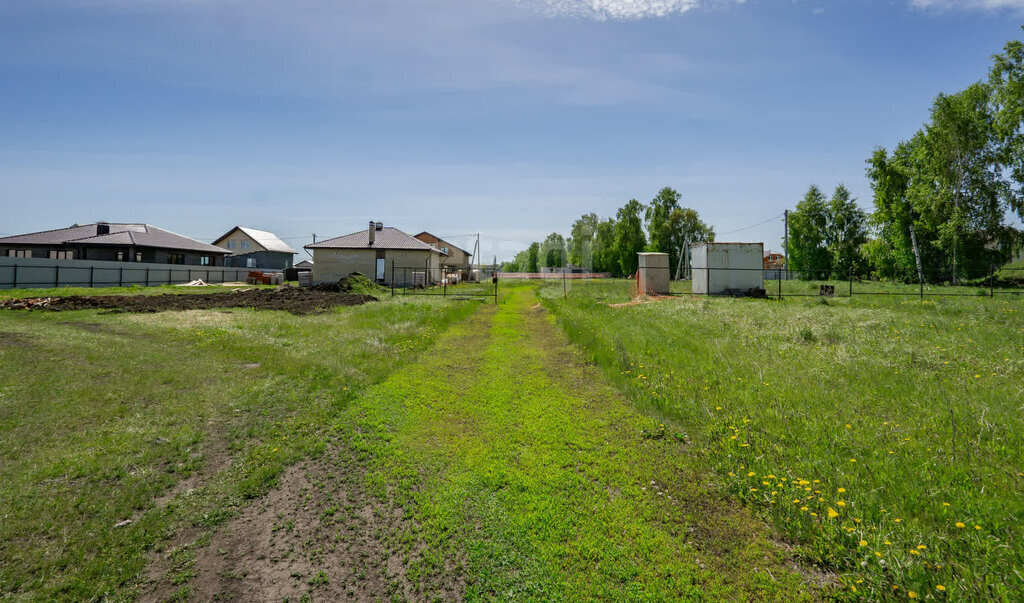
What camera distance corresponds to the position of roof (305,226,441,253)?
124 ft

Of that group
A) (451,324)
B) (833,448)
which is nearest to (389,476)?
(833,448)

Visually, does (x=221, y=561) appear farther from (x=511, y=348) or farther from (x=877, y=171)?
(x=877, y=171)

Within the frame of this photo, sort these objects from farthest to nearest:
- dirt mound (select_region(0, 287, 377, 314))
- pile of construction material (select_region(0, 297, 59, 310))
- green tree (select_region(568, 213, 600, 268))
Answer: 1. green tree (select_region(568, 213, 600, 268))
2. dirt mound (select_region(0, 287, 377, 314))
3. pile of construction material (select_region(0, 297, 59, 310))

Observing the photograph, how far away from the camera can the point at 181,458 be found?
4.65 m

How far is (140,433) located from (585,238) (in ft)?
305

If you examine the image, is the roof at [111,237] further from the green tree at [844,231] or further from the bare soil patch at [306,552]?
the green tree at [844,231]

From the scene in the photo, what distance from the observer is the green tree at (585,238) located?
90500mm

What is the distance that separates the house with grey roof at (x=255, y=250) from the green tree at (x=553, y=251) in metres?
69.0

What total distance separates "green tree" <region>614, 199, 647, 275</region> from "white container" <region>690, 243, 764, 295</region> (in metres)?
41.7

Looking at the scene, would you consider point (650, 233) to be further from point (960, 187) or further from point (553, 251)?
point (553, 251)

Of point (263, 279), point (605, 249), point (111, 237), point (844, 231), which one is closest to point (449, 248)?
point (605, 249)

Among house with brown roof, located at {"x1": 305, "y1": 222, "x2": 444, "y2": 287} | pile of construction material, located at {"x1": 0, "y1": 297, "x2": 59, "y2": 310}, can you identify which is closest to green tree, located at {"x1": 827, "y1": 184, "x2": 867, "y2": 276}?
house with brown roof, located at {"x1": 305, "y1": 222, "x2": 444, "y2": 287}

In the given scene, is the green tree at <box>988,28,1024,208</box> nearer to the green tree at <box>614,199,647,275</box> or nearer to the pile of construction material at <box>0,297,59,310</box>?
the green tree at <box>614,199,647,275</box>

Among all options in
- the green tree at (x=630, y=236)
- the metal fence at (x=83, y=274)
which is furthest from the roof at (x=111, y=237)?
the green tree at (x=630, y=236)
